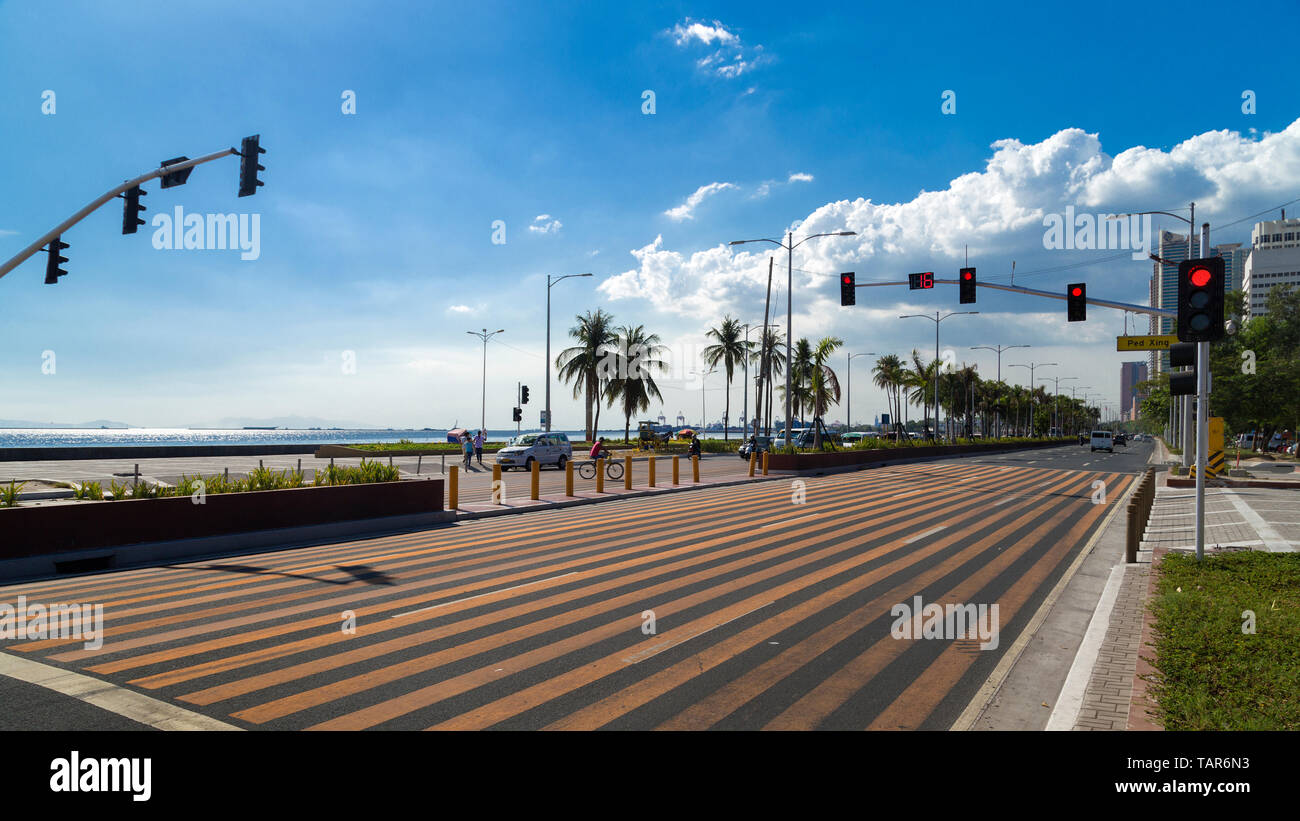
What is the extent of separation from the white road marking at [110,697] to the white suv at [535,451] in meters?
28.5

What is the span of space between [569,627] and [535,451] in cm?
2929

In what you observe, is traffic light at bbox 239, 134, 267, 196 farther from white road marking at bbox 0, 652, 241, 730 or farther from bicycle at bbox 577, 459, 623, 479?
bicycle at bbox 577, 459, 623, 479

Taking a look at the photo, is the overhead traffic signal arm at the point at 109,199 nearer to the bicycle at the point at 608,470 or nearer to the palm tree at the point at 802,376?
the bicycle at the point at 608,470

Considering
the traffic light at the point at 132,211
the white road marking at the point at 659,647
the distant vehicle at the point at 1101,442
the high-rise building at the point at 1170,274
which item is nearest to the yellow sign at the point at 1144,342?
the high-rise building at the point at 1170,274

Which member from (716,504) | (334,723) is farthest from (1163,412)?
(334,723)

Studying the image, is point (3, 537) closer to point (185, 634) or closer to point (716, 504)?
point (185, 634)

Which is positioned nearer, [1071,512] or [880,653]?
[880,653]

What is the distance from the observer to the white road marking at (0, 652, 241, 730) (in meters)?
5.04

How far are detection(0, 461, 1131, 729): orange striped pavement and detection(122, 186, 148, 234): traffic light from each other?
29.9 feet

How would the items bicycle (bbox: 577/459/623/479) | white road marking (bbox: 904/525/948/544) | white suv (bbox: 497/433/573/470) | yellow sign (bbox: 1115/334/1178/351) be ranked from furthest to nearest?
white suv (bbox: 497/433/573/470), bicycle (bbox: 577/459/623/479), yellow sign (bbox: 1115/334/1178/351), white road marking (bbox: 904/525/948/544)

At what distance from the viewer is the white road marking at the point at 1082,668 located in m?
5.21

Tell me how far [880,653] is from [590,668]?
2687mm

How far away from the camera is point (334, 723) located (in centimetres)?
501

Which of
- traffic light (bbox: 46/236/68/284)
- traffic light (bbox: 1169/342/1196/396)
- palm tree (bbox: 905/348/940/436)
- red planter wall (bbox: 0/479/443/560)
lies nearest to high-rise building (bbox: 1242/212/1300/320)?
palm tree (bbox: 905/348/940/436)
